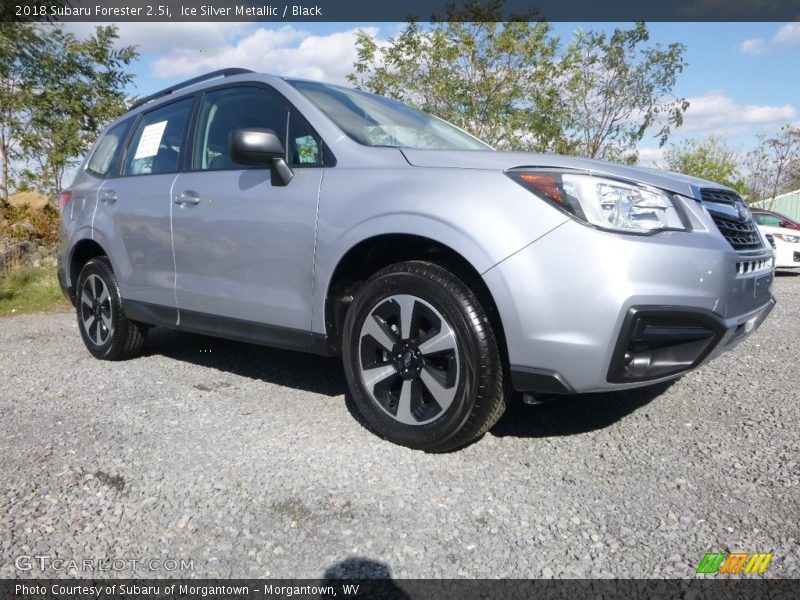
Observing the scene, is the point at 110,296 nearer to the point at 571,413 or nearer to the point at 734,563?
the point at 571,413

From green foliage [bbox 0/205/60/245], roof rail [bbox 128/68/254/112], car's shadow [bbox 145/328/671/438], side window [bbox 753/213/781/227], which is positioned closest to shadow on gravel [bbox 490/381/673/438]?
car's shadow [bbox 145/328/671/438]

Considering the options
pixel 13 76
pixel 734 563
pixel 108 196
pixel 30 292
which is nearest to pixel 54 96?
pixel 13 76

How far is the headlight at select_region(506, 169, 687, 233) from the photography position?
8.17 feet

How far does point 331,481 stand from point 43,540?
102 cm

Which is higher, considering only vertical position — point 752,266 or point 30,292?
point 752,266

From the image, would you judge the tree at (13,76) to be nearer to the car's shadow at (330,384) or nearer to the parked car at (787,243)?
the car's shadow at (330,384)

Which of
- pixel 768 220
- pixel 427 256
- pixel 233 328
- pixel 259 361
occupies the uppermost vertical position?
pixel 427 256

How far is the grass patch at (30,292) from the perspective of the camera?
308 inches

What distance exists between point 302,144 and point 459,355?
1444 mm

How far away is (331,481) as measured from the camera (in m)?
2.62

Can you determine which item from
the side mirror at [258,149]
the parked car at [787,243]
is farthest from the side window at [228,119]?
the parked car at [787,243]

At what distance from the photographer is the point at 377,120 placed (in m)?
3.54

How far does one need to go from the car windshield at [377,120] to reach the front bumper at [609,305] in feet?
3.88

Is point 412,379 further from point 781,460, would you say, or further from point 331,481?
point 781,460
